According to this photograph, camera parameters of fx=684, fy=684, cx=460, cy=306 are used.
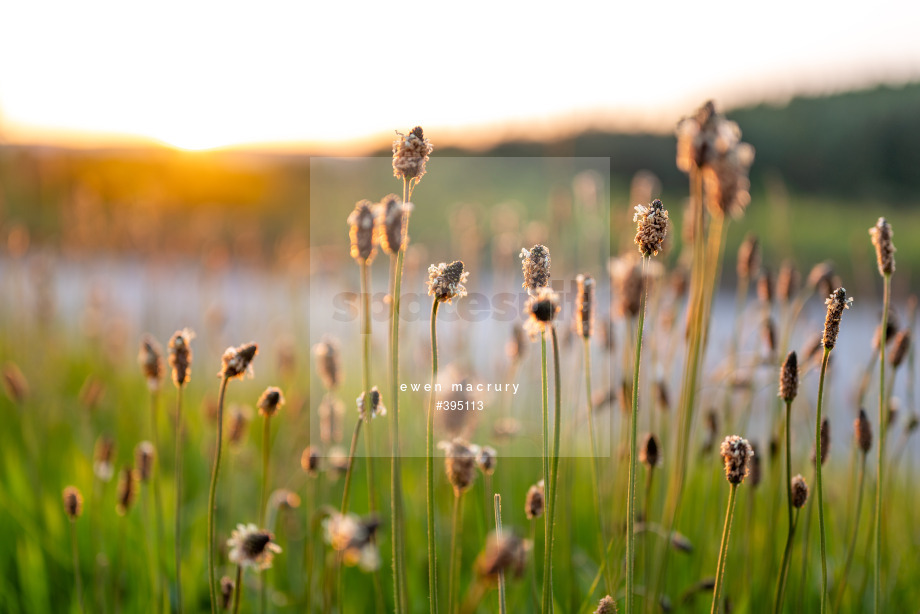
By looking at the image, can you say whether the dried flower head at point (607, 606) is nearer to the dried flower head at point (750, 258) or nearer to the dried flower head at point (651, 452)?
the dried flower head at point (651, 452)

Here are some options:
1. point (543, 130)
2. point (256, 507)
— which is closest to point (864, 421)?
point (256, 507)

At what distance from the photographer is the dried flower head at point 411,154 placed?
122 centimetres

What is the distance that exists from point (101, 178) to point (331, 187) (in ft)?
25.6

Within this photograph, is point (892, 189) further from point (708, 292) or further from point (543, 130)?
point (708, 292)

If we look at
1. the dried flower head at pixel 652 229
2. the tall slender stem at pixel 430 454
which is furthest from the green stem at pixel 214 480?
the dried flower head at pixel 652 229

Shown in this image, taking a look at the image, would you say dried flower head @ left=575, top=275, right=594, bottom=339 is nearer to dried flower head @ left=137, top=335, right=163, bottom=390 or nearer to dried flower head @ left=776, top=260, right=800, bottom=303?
dried flower head @ left=776, top=260, right=800, bottom=303

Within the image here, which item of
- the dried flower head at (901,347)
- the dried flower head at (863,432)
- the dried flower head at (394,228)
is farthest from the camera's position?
the dried flower head at (901,347)

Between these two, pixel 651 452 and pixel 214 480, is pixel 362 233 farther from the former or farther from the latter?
pixel 651 452

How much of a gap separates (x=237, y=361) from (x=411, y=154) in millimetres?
501

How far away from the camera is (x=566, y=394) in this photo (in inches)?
112

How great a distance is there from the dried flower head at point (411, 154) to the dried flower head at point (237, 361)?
43cm

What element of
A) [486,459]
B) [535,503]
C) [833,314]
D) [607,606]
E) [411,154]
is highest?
[411,154]

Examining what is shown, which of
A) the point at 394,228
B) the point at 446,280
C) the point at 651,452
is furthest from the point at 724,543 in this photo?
the point at 394,228

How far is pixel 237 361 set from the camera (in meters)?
1.28
